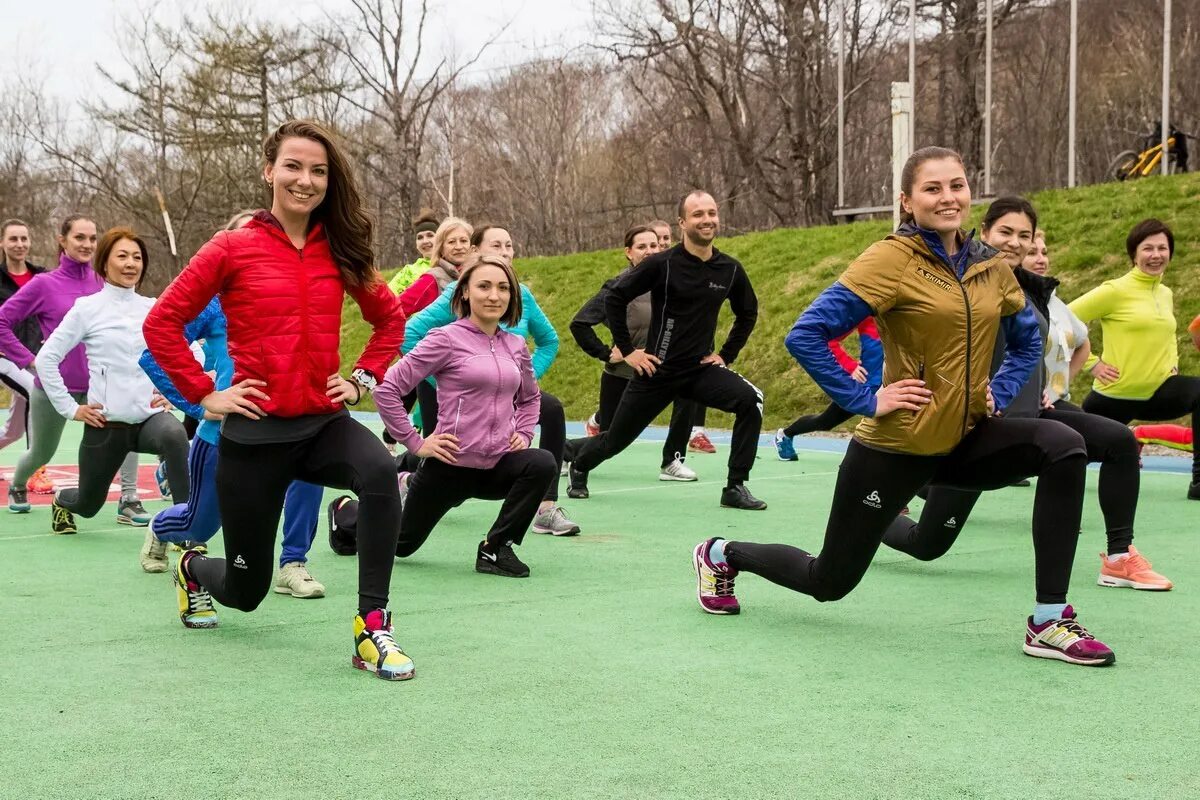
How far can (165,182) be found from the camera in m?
38.4

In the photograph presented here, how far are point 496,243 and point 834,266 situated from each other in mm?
12917

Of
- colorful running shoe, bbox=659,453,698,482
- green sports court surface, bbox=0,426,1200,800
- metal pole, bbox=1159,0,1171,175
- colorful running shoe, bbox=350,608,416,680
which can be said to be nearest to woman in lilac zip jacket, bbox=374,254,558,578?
green sports court surface, bbox=0,426,1200,800

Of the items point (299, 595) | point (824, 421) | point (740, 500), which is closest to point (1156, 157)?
point (824, 421)

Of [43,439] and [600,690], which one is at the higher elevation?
[43,439]

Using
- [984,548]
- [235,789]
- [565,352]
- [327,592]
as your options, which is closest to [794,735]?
[235,789]

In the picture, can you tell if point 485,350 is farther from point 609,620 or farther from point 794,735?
point 794,735

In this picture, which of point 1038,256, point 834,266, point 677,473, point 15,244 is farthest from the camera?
point 834,266

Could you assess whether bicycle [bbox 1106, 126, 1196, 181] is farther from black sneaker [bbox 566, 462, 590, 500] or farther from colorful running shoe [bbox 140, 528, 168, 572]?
colorful running shoe [bbox 140, 528, 168, 572]

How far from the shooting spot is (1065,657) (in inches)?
188

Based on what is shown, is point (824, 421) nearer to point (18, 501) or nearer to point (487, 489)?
point (487, 489)

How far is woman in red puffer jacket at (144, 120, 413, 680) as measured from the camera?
4.72m

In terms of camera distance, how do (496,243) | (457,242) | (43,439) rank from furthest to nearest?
(43,439)
(457,242)
(496,243)

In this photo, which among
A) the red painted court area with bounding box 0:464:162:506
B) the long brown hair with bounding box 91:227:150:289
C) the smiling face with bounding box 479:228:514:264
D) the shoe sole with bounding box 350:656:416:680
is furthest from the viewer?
the red painted court area with bounding box 0:464:162:506

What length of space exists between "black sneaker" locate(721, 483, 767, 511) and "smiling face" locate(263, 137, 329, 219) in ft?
16.7
